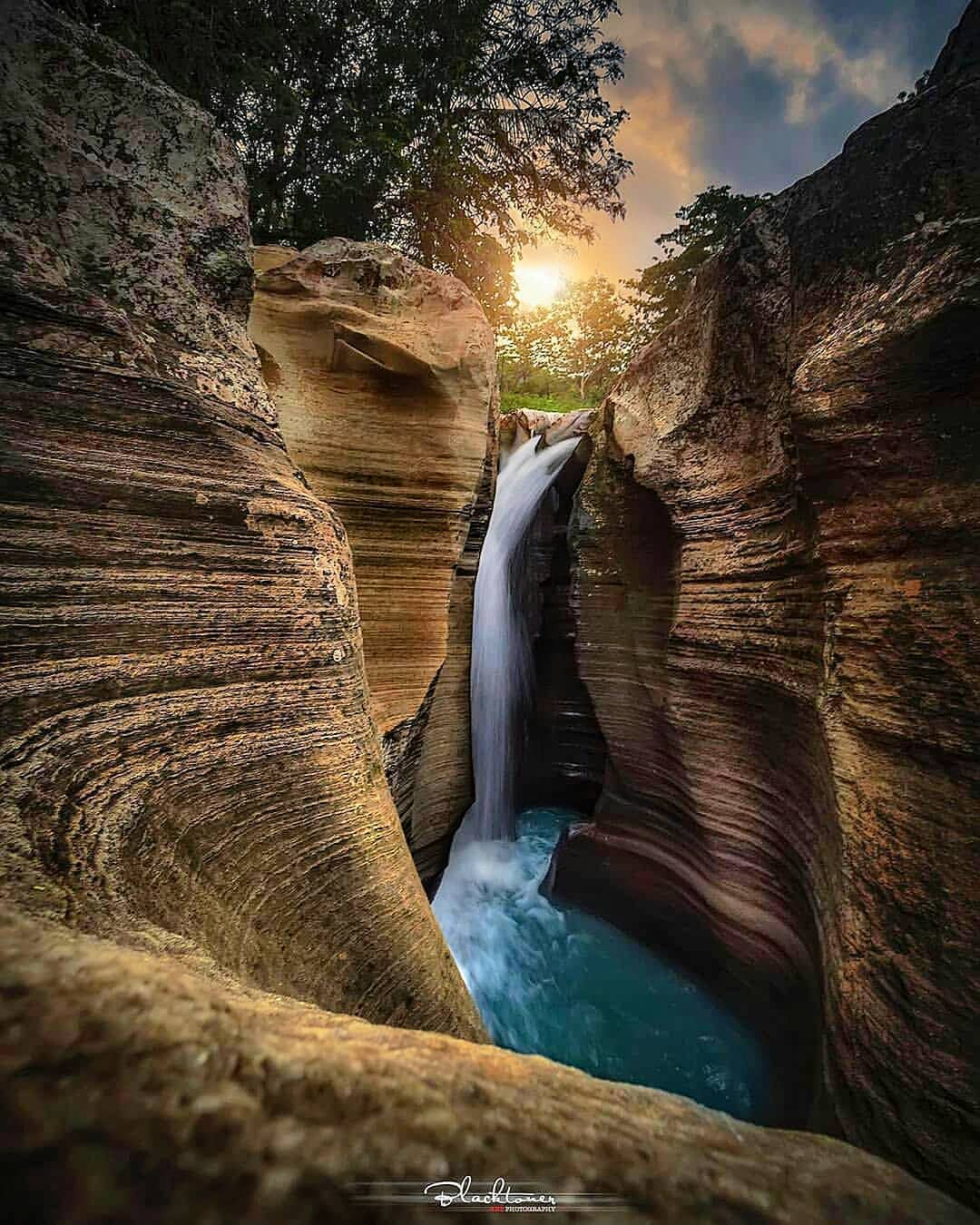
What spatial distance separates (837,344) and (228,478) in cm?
301

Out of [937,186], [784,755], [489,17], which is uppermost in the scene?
[489,17]

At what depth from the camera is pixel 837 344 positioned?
98.6 inches

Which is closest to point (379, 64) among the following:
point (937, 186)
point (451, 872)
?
point (937, 186)

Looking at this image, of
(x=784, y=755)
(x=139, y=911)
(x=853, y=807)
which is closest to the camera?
(x=139, y=911)

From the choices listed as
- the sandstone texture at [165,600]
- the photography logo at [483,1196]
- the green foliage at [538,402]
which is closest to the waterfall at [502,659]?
the sandstone texture at [165,600]

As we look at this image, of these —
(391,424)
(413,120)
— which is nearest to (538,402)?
(413,120)

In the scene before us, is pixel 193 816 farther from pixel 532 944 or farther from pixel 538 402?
pixel 538 402

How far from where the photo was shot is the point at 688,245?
13.6 meters

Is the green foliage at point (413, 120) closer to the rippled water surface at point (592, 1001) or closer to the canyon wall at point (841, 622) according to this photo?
the canyon wall at point (841, 622)

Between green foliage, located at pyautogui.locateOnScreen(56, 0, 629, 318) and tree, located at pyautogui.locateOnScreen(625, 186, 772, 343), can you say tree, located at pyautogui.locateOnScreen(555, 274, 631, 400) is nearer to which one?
tree, located at pyautogui.locateOnScreen(625, 186, 772, 343)

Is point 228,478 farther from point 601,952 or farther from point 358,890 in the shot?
point 601,952

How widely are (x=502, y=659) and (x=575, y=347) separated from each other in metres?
19.0

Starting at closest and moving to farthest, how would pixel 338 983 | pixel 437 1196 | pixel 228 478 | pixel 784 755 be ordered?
pixel 437 1196
pixel 338 983
pixel 228 478
pixel 784 755

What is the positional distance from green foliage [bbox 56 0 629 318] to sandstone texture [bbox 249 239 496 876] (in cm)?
281
